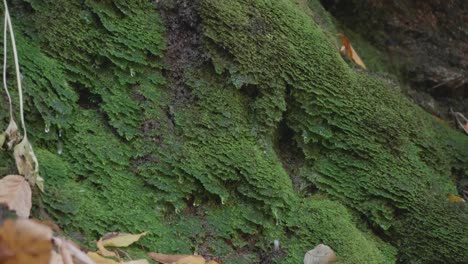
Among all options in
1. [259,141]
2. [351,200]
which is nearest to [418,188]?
[351,200]

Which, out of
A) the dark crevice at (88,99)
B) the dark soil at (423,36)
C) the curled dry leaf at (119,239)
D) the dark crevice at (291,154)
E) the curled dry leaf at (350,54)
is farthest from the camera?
the dark soil at (423,36)

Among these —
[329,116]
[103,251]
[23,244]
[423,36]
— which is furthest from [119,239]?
[423,36]

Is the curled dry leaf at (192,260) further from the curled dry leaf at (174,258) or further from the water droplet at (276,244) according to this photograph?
the water droplet at (276,244)

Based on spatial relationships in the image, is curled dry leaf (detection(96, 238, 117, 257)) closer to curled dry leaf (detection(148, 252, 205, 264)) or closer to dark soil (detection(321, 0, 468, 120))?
curled dry leaf (detection(148, 252, 205, 264))

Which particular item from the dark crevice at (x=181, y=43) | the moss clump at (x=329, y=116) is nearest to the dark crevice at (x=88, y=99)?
the dark crevice at (x=181, y=43)

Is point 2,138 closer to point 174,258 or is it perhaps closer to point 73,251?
point 73,251

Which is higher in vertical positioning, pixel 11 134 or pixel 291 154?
pixel 291 154
